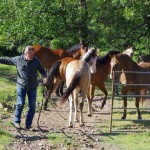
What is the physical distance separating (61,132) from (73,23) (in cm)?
936

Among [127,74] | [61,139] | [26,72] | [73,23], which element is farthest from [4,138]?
[73,23]

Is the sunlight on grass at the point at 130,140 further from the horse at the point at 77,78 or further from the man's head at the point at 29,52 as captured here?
the man's head at the point at 29,52

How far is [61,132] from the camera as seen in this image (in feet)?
26.3

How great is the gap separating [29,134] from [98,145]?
1489 mm

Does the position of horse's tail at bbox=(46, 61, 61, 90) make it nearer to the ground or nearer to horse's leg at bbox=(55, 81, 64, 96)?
the ground

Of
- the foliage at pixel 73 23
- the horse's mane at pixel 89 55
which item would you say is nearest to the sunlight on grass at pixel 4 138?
the horse's mane at pixel 89 55

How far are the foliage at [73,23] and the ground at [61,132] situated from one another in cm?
610

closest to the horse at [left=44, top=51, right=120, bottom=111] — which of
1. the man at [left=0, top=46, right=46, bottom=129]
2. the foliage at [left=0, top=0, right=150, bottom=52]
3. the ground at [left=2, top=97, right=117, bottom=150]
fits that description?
the ground at [left=2, top=97, right=117, bottom=150]

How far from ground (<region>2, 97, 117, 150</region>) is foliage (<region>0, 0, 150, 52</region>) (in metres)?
6.10

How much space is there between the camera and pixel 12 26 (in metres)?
16.8

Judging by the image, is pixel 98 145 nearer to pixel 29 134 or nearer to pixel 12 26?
pixel 29 134

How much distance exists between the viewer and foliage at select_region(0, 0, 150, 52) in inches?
627

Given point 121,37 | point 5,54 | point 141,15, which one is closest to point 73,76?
point 141,15

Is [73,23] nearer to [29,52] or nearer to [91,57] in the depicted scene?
[91,57]
